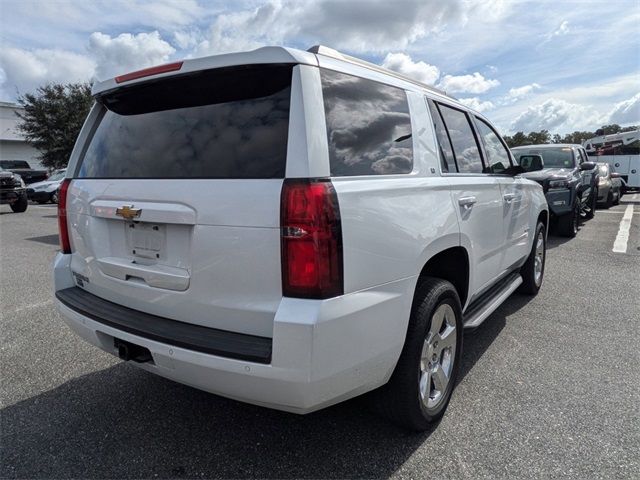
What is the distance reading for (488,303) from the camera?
3.51 meters

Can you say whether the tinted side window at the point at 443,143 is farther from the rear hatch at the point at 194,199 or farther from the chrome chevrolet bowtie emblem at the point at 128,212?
the chrome chevrolet bowtie emblem at the point at 128,212

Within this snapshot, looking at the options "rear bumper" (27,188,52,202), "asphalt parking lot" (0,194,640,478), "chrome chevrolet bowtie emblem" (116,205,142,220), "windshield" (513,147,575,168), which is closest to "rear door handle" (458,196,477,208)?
"asphalt parking lot" (0,194,640,478)

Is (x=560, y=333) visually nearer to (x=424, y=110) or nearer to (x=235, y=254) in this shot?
(x=424, y=110)

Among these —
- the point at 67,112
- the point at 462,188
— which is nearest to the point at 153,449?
the point at 462,188

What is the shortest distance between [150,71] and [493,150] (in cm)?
299

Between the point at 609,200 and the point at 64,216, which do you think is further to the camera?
the point at 609,200

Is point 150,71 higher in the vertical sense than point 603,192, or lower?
higher

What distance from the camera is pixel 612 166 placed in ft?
61.4

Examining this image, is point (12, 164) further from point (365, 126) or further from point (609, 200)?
point (365, 126)

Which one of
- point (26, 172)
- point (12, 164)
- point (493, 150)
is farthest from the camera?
point (12, 164)

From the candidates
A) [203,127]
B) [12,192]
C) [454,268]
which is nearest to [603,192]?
[454,268]

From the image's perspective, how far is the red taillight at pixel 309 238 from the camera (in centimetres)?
184

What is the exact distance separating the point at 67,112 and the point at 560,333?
3322 cm

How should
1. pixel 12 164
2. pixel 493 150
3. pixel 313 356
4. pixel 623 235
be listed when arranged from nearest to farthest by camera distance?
pixel 313 356, pixel 493 150, pixel 623 235, pixel 12 164
